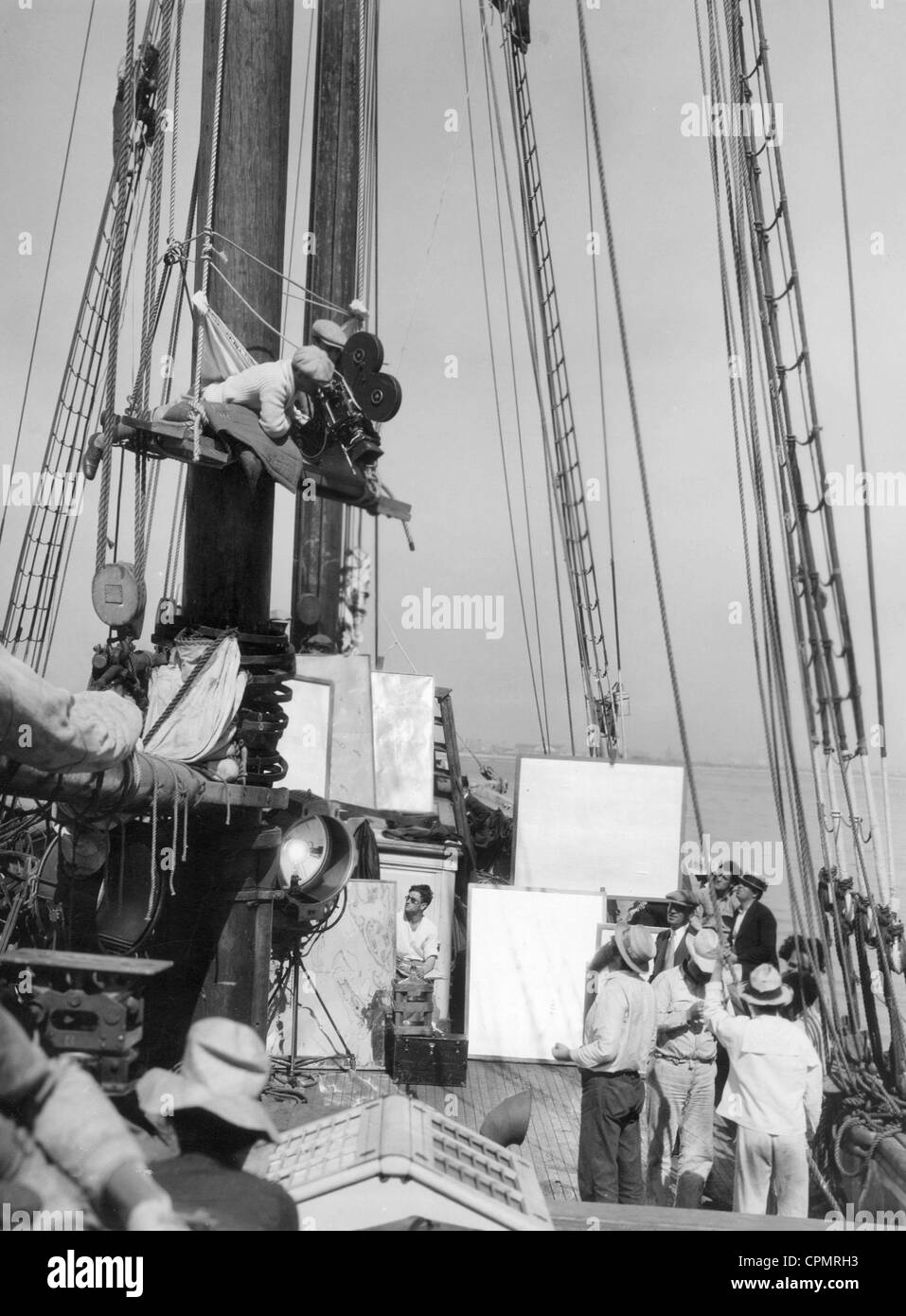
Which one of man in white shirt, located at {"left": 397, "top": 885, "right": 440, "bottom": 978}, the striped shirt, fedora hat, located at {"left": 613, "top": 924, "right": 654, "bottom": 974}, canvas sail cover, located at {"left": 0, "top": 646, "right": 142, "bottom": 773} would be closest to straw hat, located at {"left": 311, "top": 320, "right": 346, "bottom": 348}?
canvas sail cover, located at {"left": 0, "top": 646, "right": 142, "bottom": 773}

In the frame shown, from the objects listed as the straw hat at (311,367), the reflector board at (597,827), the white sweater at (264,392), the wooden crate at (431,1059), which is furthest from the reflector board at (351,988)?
the straw hat at (311,367)

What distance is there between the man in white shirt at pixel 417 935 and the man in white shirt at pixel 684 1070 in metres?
2.45

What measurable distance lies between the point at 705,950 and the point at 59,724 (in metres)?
3.73

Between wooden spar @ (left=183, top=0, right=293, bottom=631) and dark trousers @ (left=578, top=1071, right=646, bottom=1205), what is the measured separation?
2411mm

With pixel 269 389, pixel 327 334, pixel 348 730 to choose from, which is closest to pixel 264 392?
pixel 269 389

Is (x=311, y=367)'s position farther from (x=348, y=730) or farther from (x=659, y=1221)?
(x=348, y=730)

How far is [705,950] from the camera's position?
17.5ft

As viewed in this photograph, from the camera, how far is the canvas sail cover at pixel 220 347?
4277 mm

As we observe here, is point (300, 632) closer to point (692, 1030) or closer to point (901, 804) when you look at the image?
point (692, 1030)

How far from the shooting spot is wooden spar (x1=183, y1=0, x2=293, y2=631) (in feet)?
14.1

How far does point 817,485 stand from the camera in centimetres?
619

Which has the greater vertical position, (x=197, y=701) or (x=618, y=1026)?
(x=197, y=701)

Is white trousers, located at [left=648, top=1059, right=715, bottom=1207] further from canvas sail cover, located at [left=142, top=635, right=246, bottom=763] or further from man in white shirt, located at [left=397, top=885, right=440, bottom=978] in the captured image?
canvas sail cover, located at [left=142, top=635, right=246, bottom=763]
